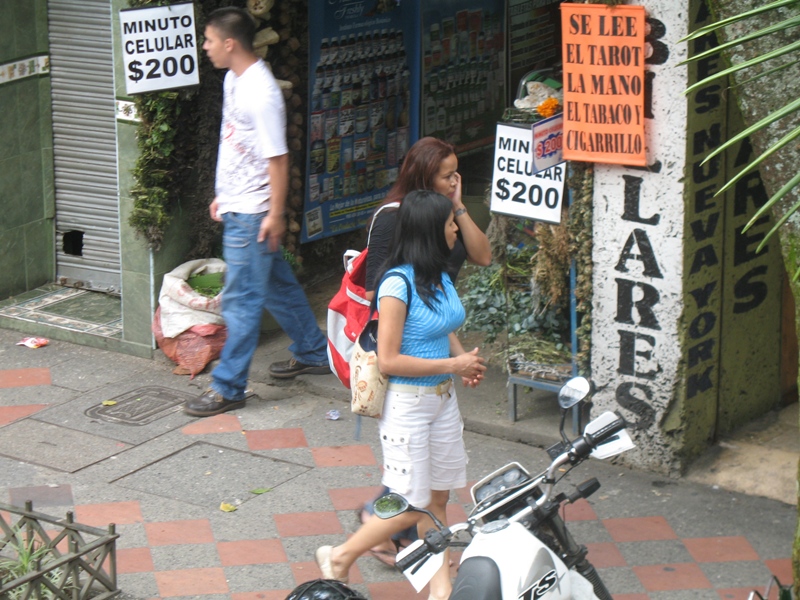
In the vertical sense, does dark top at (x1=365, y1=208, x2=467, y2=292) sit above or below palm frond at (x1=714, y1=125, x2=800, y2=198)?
below

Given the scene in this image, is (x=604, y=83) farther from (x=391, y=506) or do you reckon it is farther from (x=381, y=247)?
(x=391, y=506)

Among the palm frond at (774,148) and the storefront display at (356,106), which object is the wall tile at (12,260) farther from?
the palm frond at (774,148)

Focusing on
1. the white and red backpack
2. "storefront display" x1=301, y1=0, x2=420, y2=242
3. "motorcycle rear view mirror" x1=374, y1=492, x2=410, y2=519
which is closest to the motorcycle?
"motorcycle rear view mirror" x1=374, y1=492, x2=410, y2=519

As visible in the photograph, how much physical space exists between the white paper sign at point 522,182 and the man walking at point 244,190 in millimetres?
1162

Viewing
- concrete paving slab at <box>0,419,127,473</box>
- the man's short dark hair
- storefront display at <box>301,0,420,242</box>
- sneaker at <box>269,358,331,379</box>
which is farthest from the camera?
storefront display at <box>301,0,420,242</box>

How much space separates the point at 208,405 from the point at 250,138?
1.50 m

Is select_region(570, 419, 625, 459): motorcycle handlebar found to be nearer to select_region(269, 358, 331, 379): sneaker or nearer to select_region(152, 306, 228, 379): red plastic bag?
select_region(269, 358, 331, 379): sneaker

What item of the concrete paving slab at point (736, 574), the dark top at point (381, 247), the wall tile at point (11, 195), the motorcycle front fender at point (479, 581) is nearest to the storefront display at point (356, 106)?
the wall tile at point (11, 195)

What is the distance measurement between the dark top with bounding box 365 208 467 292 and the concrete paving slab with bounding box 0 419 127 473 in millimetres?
2070

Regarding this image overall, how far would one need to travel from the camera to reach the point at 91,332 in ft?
24.5

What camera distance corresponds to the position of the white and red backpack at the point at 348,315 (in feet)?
15.9

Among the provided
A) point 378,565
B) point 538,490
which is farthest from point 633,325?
point 538,490

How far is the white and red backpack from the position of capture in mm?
4852

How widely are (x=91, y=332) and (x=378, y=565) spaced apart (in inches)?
131
